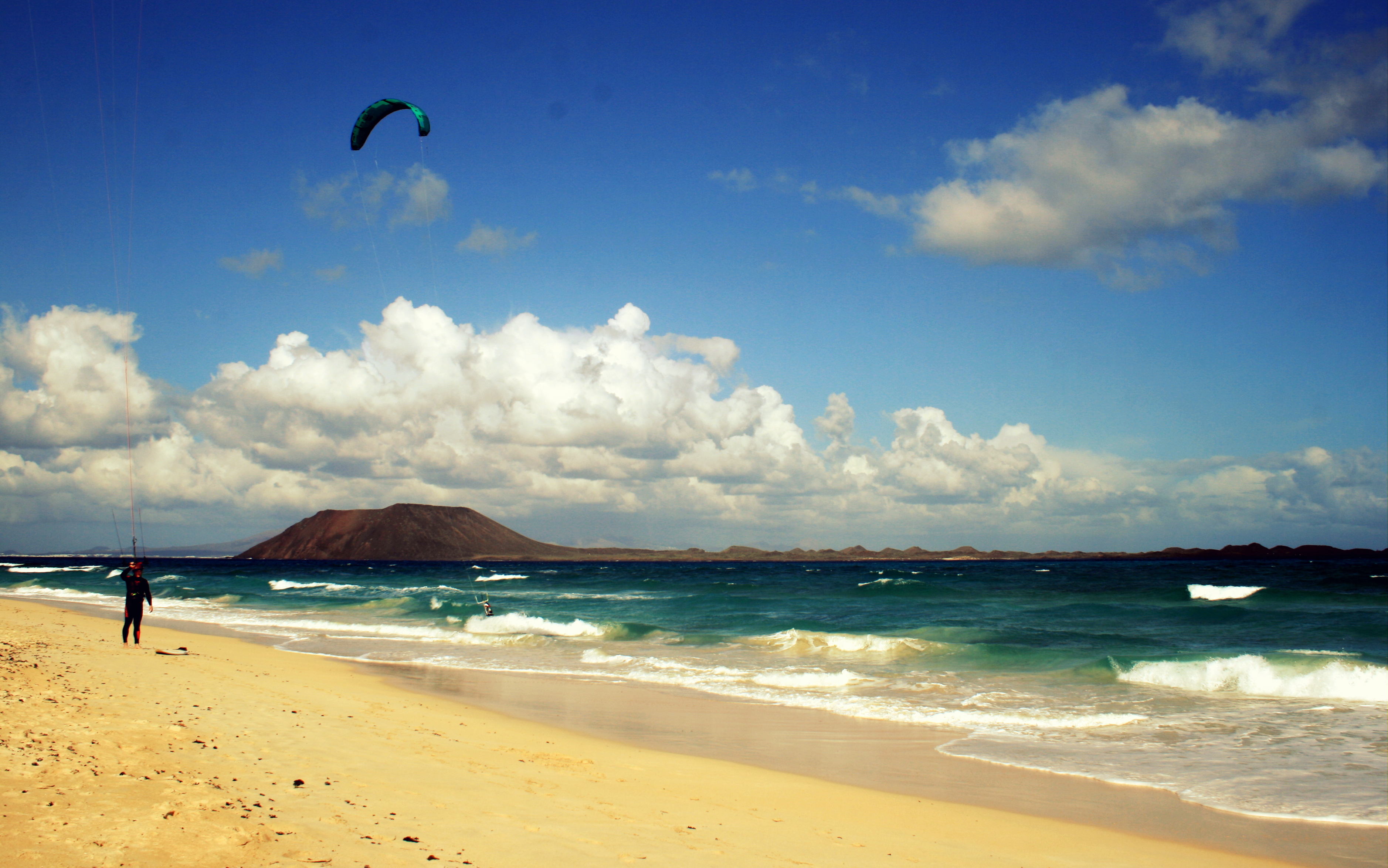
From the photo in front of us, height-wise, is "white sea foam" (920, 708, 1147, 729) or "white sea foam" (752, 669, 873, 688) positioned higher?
"white sea foam" (920, 708, 1147, 729)

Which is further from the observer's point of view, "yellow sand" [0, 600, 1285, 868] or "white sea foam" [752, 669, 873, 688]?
"white sea foam" [752, 669, 873, 688]

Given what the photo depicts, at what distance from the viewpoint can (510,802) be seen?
21.2 ft

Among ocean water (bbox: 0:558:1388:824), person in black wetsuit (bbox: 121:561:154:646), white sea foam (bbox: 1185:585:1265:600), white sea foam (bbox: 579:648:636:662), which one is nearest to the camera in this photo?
ocean water (bbox: 0:558:1388:824)

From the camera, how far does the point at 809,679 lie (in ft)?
52.3

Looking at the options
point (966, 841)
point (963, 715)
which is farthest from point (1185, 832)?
point (963, 715)

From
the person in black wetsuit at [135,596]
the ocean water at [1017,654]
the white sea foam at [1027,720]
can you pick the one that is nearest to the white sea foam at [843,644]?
the ocean water at [1017,654]

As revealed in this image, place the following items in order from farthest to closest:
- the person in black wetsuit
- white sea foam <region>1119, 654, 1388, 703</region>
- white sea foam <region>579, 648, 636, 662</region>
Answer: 1. white sea foam <region>579, 648, 636, 662</region>
2. the person in black wetsuit
3. white sea foam <region>1119, 654, 1388, 703</region>

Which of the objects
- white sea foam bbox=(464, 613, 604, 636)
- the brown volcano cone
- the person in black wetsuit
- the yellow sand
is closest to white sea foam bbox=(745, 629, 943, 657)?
white sea foam bbox=(464, 613, 604, 636)

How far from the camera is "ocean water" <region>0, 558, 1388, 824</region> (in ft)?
32.7

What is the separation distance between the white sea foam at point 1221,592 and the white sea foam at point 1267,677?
22896 mm

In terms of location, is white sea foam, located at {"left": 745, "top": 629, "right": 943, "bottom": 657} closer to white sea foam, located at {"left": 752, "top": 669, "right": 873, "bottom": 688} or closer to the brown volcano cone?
white sea foam, located at {"left": 752, "top": 669, "right": 873, "bottom": 688}

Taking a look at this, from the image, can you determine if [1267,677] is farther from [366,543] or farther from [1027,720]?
[366,543]

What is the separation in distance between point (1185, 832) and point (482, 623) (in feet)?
80.7

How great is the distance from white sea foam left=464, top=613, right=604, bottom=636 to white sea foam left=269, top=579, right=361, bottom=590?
28.7 meters
